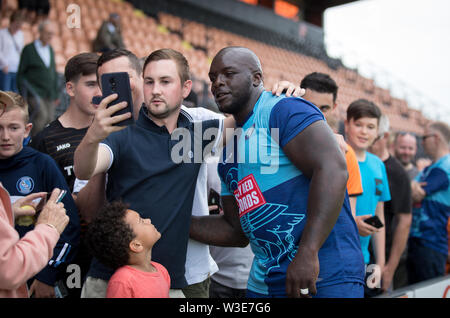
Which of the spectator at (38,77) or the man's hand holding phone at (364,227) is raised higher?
the spectator at (38,77)

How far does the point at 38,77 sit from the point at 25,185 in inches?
107

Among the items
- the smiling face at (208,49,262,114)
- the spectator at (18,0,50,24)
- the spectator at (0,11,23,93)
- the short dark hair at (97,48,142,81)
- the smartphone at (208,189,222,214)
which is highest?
the spectator at (18,0,50,24)

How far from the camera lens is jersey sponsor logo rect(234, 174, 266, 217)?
1.78 metres

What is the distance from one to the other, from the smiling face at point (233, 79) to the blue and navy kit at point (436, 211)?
3.31m

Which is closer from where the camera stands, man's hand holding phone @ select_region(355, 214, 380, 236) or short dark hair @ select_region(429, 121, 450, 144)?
man's hand holding phone @ select_region(355, 214, 380, 236)

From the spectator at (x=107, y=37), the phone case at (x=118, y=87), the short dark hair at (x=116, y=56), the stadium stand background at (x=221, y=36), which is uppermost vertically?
the stadium stand background at (x=221, y=36)

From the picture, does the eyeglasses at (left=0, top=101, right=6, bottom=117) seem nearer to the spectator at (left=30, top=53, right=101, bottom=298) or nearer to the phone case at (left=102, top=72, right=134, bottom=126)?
the phone case at (left=102, top=72, right=134, bottom=126)

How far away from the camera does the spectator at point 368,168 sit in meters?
3.05

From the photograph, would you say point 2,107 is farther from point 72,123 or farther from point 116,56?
point 72,123

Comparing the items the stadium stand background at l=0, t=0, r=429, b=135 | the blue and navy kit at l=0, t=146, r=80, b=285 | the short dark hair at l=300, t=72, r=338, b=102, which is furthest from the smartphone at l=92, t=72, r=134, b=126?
the stadium stand background at l=0, t=0, r=429, b=135

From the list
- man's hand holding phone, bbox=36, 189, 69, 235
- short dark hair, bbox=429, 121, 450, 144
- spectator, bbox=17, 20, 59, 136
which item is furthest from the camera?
short dark hair, bbox=429, 121, 450, 144

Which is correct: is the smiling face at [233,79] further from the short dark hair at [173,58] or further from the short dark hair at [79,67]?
the short dark hair at [79,67]

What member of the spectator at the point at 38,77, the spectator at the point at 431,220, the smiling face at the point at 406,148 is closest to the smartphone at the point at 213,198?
the spectator at the point at 38,77
